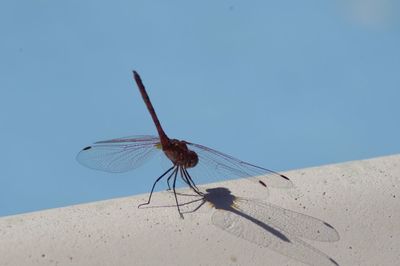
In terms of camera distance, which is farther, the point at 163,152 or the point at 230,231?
the point at 163,152

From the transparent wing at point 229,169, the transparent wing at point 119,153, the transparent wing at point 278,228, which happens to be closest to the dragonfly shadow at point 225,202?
the transparent wing at point 278,228

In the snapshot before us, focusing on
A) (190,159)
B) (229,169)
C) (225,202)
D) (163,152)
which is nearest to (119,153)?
(163,152)

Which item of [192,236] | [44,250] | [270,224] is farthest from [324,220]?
[44,250]

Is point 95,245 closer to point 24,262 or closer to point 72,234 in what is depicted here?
point 72,234

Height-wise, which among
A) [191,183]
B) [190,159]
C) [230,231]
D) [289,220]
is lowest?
[230,231]

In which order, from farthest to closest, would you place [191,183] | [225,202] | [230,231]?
[191,183], [225,202], [230,231]

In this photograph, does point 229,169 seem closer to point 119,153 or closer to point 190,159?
point 190,159
